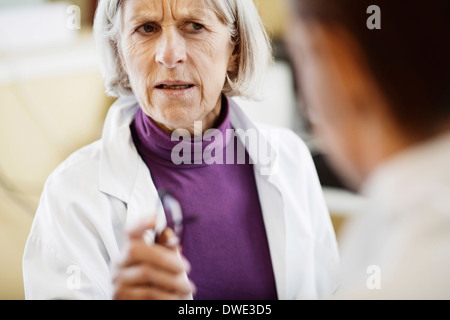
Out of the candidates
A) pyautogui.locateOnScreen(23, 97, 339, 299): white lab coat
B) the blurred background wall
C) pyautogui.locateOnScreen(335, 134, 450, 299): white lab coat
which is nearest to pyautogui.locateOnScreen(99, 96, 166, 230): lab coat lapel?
pyautogui.locateOnScreen(23, 97, 339, 299): white lab coat

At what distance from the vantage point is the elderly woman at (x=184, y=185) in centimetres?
92

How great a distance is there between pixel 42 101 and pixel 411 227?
76 cm

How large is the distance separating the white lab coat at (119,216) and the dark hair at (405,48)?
387 mm

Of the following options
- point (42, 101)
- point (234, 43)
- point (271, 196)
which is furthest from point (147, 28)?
point (271, 196)

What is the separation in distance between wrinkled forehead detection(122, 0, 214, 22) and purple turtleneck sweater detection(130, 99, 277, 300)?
7.8 inches

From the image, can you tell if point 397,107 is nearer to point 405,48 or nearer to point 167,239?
point 405,48

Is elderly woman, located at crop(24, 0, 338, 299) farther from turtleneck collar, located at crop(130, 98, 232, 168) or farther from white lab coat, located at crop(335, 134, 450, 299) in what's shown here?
white lab coat, located at crop(335, 134, 450, 299)

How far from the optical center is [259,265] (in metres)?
1.04

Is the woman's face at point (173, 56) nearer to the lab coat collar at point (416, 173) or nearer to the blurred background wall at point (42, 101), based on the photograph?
the blurred background wall at point (42, 101)

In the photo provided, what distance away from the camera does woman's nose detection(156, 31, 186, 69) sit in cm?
95

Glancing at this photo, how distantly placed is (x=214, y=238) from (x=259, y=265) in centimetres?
11

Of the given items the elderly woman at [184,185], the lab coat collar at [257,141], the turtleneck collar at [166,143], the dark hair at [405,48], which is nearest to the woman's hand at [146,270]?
the elderly woman at [184,185]

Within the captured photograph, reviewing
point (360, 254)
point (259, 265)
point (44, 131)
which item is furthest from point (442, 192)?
point (44, 131)
